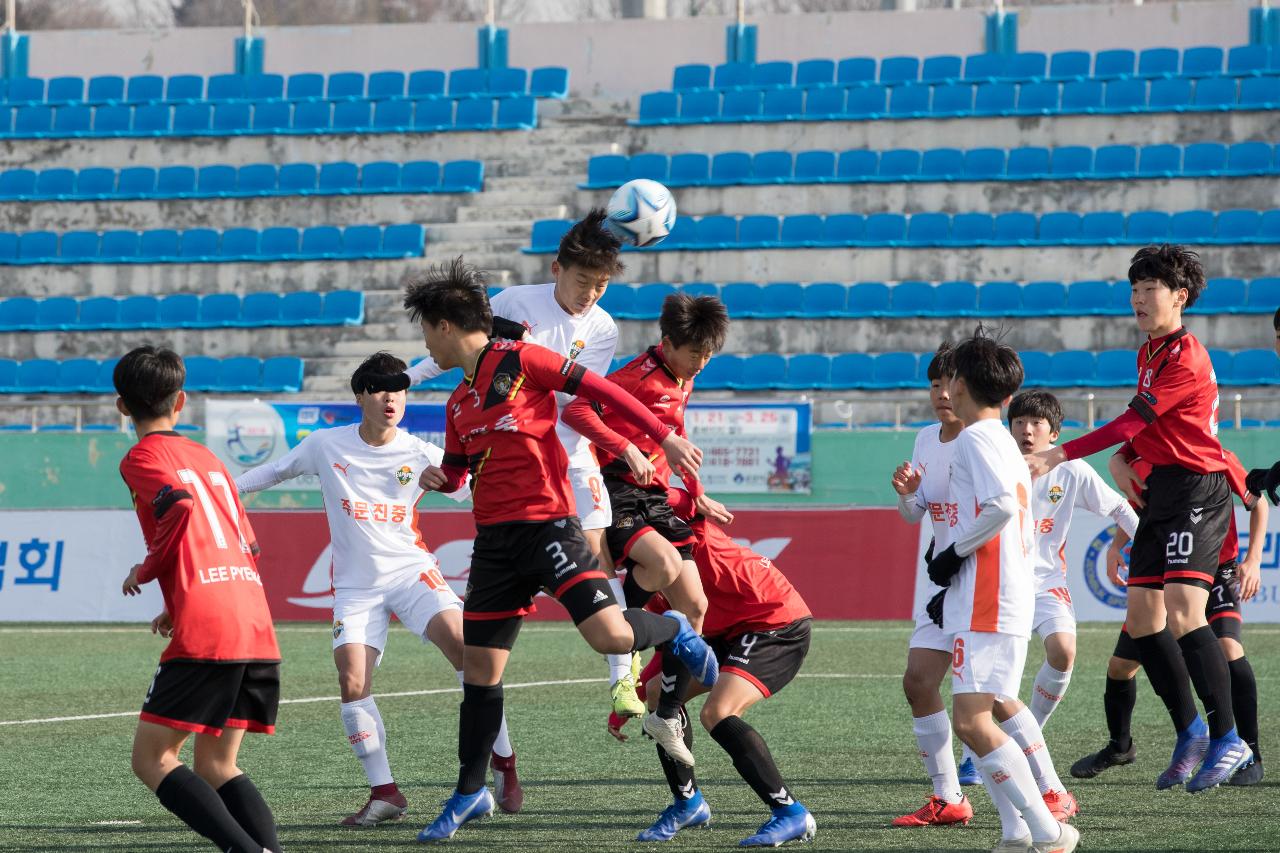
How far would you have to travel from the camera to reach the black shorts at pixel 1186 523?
7129 mm

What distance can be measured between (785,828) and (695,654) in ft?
2.36

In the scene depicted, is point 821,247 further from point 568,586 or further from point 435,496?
point 568,586

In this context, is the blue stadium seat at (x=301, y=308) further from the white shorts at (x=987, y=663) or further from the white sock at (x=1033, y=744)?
the white shorts at (x=987, y=663)

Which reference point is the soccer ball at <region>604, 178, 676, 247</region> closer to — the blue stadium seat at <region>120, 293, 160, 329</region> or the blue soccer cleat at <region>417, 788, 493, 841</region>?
the blue soccer cleat at <region>417, 788, 493, 841</region>

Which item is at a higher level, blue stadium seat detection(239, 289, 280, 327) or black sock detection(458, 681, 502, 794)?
blue stadium seat detection(239, 289, 280, 327)

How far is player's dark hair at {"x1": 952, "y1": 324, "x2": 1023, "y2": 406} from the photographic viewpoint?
5457 mm

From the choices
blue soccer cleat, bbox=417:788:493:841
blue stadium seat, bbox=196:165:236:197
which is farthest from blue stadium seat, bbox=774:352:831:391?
blue soccer cleat, bbox=417:788:493:841

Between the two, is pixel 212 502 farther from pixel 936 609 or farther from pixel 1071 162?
pixel 1071 162

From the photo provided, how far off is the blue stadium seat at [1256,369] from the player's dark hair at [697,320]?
1446 cm

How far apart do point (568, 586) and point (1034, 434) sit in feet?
8.43

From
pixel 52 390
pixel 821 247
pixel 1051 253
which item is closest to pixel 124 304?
pixel 52 390

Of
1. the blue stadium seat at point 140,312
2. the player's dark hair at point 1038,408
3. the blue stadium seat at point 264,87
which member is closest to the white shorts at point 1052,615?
the player's dark hair at point 1038,408

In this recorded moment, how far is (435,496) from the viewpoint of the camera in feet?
55.1

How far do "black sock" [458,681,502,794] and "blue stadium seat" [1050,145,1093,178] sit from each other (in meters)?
17.8
